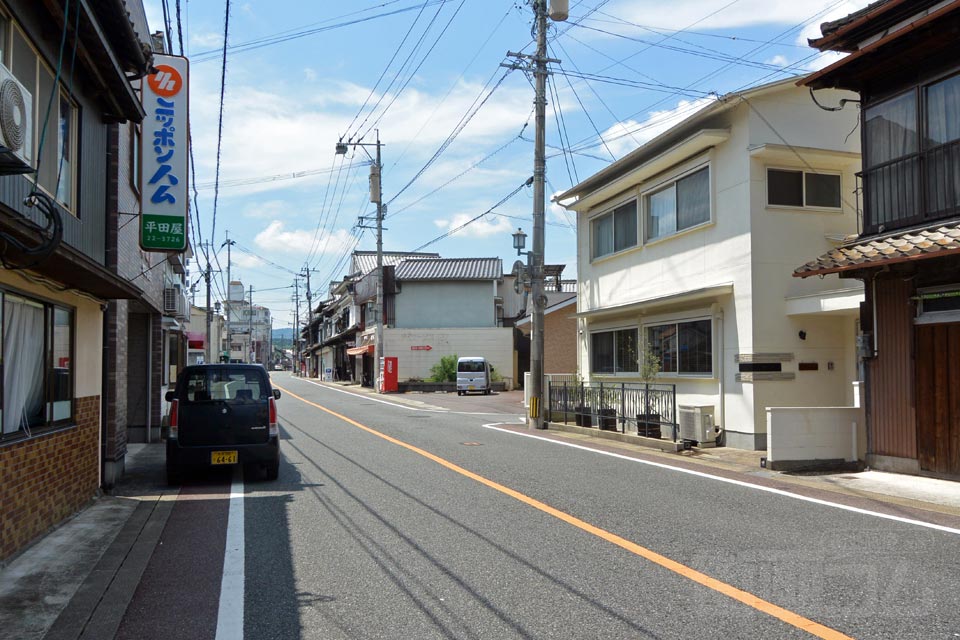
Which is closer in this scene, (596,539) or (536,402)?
(596,539)

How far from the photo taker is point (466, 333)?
4534cm

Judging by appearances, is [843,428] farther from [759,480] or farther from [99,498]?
[99,498]

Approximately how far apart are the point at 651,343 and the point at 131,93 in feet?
40.7

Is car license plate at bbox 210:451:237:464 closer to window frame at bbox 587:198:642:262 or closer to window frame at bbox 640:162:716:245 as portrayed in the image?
window frame at bbox 640:162:716:245

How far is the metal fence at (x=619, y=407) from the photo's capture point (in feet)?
49.2

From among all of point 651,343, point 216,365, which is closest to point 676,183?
point 651,343

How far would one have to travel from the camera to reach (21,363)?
6.82m

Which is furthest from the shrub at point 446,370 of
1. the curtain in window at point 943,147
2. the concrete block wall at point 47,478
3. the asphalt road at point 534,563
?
the curtain in window at point 943,147

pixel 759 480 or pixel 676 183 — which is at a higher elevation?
pixel 676 183

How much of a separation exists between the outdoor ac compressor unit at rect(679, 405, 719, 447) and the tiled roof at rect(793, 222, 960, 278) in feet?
13.6

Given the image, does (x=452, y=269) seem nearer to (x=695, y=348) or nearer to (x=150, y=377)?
(x=150, y=377)

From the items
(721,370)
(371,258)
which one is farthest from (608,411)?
(371,258)

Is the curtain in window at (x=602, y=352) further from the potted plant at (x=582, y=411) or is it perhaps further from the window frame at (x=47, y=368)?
the window frame at (x=47, y=368)

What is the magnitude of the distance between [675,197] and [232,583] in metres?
13.6
